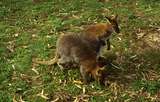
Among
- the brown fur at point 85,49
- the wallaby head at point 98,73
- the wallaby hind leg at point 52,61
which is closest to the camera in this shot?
the wallaby head at point 98,73

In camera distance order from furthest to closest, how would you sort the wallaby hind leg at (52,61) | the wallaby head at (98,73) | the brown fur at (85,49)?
the wallaby hind leg at (52,61) < the brown fur at (85,49) < the wallaby head at (98,73)

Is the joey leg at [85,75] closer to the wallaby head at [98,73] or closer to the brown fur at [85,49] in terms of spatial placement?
the brown fur at [85,49]

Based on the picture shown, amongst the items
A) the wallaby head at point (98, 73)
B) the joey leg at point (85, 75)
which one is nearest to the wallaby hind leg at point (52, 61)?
the joey leg at point (85, 75)

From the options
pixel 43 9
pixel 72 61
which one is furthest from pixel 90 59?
pixel 43 9

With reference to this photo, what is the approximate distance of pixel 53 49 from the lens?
777cm

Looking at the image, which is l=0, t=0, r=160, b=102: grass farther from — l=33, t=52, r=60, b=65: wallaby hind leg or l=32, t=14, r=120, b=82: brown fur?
l=32, t=14, r=120, b=82: brown fur

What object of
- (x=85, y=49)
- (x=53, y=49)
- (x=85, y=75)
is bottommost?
(x=85, y=75)

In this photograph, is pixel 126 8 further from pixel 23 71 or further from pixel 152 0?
pixel 23 71

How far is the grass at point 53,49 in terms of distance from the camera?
252 inches

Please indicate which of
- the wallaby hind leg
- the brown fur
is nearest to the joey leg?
the brown fur

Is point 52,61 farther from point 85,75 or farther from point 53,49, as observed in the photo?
point 85,75

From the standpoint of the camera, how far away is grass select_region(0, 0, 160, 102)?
6.41 m

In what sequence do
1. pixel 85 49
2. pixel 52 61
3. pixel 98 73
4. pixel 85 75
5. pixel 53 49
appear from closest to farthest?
1. pixel 98 73
2. pixel 85 75
3. pixel 85 49
4. pixel 52 61
5. pixel 53 49

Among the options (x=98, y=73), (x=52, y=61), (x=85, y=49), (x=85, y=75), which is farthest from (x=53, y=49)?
(x=98, y=73)
